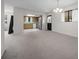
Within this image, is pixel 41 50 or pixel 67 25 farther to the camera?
pixel 67 25

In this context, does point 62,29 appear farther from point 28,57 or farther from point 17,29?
point 28,57

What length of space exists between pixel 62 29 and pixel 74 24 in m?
1.79

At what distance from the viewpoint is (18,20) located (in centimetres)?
892

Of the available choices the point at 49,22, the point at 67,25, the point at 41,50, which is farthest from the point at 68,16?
the point at 41,50

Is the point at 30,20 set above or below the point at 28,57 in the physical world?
above

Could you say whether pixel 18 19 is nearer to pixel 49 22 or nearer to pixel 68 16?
pixel 49 22

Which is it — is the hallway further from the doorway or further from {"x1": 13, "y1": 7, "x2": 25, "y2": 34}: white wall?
the doorway

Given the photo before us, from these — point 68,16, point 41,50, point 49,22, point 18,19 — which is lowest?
point 41,50

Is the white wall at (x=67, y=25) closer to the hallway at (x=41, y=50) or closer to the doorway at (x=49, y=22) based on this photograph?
the doorway at (x=49, y=22)

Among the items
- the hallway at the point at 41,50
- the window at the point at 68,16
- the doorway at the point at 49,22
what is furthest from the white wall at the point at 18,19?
the window at the point at 68,16

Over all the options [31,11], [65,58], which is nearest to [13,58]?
[65,58]

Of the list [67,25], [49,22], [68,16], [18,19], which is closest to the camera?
[67,25]

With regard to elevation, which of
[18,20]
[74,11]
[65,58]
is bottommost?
[65,58]

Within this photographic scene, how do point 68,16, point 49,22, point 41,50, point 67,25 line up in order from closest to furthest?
1. point 41,50
2. point 67,25
3. point 68,16
4. point 49,22
